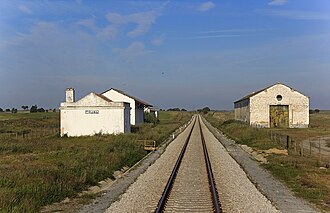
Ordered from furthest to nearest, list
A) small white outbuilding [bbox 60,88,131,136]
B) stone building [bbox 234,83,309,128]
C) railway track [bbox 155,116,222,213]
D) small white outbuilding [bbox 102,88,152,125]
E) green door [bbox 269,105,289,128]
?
small white outbuilding [bbox 102,88,152,125] < green door [bbox 269,105,289,128] < stone building [bbox 234,83,309,128] < small white outbuilding [bbox 60,88,131,136] < railway track [bbox 155,116,222,213]

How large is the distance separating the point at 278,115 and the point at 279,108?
0.99m

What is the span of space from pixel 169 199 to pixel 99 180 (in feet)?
15.5

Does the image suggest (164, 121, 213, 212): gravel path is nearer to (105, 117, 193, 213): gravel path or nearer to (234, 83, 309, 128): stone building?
(105, 117, 193, 213): gravel path

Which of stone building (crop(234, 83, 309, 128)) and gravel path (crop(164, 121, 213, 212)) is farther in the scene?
stone building (crop(234, 83, 309, 128))

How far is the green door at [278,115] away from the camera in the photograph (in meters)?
58.4

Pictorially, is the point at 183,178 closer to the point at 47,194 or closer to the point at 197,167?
the point at 197,167

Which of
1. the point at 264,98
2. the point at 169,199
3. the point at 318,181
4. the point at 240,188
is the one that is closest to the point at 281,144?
the point at 318,181

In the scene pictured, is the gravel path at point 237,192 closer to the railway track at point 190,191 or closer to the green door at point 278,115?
the railway track at point 190,191

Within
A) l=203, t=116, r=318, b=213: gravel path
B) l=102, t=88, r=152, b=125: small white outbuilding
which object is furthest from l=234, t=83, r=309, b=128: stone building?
l=203, t=116, r=318, b=213: gravel path

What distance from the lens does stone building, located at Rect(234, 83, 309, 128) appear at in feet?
191

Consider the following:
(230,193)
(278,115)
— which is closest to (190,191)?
(230,193)

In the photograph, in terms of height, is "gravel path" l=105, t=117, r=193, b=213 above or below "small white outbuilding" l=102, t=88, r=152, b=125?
below

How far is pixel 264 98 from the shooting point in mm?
58781

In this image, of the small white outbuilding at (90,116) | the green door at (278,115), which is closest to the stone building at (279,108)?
the green door at (278,115)
